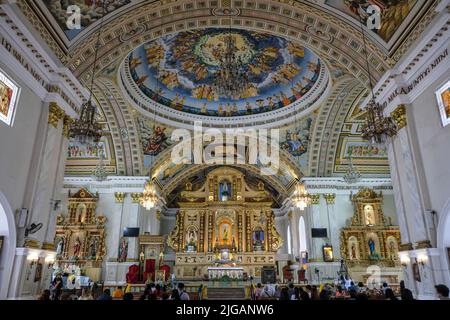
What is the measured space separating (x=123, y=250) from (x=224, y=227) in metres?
8.37

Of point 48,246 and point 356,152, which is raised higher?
point 356,152

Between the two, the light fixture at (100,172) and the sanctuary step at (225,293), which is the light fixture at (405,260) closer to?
the sanctuary step at (225,293)

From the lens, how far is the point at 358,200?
61.0 feet

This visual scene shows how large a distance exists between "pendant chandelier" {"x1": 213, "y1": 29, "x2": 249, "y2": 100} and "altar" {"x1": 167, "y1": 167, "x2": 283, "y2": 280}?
8521 mm

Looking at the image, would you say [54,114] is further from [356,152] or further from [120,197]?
[356,152]

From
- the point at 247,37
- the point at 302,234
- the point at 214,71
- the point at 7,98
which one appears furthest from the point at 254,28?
the point at 302,234

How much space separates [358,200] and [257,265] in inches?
307

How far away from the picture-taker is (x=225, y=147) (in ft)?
71.4

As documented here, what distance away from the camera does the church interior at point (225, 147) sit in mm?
8336

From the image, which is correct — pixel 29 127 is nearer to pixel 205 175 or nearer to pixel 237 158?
pixel 237 158

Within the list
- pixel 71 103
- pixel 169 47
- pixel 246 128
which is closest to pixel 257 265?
pixel 246 128

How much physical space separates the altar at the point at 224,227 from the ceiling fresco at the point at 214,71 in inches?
290

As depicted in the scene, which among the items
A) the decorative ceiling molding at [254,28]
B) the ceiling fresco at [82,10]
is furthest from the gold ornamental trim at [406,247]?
the ceiling fresco at [82,10]

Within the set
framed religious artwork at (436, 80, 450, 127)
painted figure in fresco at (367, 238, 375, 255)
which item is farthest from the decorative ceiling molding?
painted figure in fresco at (367, 238, 375, 255)
